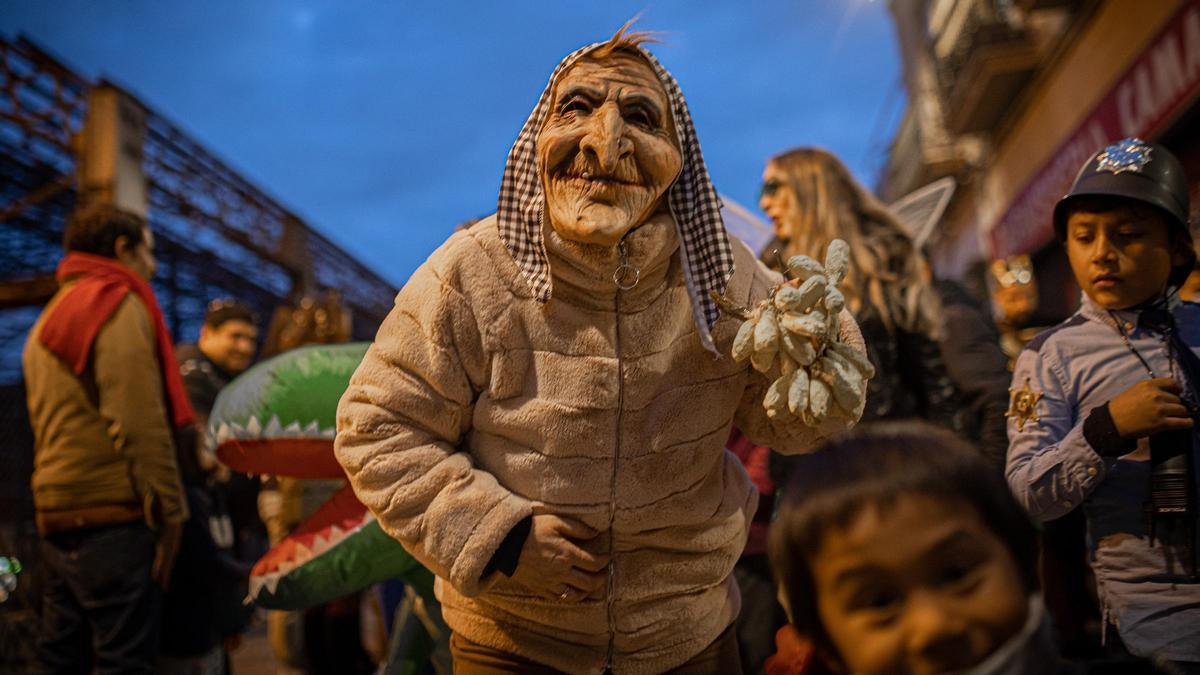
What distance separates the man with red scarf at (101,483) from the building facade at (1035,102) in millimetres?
4002

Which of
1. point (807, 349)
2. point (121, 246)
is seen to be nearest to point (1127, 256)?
point (807, 349)

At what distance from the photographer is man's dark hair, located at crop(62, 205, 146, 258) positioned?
10.6ft

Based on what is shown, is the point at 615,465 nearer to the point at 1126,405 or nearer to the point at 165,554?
the point at 1126,405

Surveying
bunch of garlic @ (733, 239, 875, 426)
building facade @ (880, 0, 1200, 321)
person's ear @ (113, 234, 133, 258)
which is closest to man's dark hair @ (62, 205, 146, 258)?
person's ear @ (113, 234, 133, 258)

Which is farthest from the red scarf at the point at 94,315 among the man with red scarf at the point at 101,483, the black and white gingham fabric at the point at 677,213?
the black and white gingham fabric at the point at 677,213

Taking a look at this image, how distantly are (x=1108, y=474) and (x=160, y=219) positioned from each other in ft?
38.3

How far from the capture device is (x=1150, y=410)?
163 cm

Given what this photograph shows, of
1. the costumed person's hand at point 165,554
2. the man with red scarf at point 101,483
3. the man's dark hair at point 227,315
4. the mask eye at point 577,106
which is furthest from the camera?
the man's dark hair at point 227,315

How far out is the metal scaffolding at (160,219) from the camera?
8055mm

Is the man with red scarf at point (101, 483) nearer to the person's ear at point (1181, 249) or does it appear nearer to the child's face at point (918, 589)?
the child's face at point (918, 589)

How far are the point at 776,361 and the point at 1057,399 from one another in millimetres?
733

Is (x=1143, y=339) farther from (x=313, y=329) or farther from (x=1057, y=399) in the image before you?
(x=313, y=329)

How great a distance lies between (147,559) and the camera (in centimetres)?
297

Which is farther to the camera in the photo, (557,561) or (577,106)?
(577,106)
